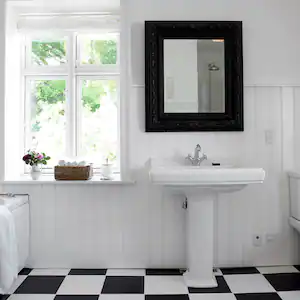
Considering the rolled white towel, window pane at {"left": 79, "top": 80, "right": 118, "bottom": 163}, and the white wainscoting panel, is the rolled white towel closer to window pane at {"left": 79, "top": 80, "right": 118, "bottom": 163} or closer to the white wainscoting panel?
the white wainscoting panel

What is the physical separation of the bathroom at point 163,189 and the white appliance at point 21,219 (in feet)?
0.24

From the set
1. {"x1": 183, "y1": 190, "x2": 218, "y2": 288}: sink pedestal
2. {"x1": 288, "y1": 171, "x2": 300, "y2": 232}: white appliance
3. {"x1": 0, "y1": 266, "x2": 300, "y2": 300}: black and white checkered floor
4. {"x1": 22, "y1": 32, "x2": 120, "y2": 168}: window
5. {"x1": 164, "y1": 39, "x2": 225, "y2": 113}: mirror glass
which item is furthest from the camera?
{"x1": 22, "y1": 32, "x2": 120, "y2": 168}: window

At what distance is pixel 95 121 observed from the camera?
9.30 feet

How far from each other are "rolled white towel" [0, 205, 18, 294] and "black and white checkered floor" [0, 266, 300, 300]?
0.64 feet

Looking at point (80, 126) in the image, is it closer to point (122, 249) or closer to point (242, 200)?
point (122, 249)

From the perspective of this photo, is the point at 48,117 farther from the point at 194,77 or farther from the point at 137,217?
the point at 194,77

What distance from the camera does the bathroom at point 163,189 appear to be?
2.56 meters

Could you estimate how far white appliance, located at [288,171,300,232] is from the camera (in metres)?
2.43

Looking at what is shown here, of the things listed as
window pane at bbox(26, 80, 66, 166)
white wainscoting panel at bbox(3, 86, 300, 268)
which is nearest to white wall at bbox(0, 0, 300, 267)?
white wainscoting panel at bbox(3, 86, 300, 268)

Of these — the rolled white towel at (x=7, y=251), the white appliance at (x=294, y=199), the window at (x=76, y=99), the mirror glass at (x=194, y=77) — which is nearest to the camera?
the rolled white towel at (x=7, y=251)

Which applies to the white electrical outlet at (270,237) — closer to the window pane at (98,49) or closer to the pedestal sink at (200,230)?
the pedestal sink at (200,230)

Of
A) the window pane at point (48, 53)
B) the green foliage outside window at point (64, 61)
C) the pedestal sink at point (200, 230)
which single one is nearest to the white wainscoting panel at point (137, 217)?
the pedestal sink at point (200, 230)

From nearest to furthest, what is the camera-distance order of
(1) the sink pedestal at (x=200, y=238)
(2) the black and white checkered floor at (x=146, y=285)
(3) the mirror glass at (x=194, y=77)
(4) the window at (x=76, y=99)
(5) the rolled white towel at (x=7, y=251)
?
(5) the rolled white towel at (x=7, y=251) → (2) the black and white checkered floor at (x=146, y=285) → (1) the sink pedestal at (x=200, y=238) → (3) the mirror glass at (x=194, y=77) → (4) the window at (x=76, y=99)

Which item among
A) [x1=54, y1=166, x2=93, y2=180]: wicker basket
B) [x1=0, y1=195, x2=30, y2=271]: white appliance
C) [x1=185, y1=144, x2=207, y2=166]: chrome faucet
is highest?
[x1=185, y1=144, x2=207, y2=166]: chrome faucet
